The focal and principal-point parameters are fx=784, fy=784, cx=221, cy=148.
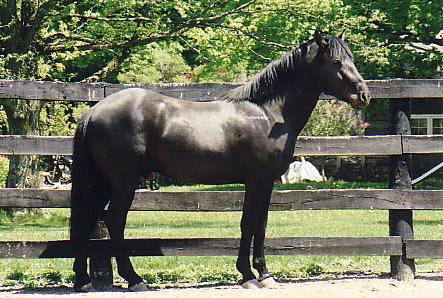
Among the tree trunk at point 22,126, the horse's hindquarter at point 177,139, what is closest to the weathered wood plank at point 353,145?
the horse's hindquarter at point 177,139

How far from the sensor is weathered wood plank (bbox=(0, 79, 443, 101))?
7.26 m

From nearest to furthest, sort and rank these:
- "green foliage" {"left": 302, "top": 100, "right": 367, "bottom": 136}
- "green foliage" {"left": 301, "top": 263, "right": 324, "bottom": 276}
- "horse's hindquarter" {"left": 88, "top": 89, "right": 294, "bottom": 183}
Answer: "horse's hindquarter" {"left": 88, "top": 89, "right": 294, "bottom": 183}, "green foliage" {"left": 301, "top": 263, "right": 324, "bottom": 276}, "green foliage" {"left": 302, "top": 100, "right": 367, "bottom": 136}

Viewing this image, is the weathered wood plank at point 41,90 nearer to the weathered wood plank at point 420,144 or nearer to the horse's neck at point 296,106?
the horse's neck at point 296,106

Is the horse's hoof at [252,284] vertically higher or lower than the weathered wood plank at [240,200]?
lower

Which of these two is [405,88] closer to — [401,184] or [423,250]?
[401,184]

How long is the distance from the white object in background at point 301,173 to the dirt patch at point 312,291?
19.5 metres

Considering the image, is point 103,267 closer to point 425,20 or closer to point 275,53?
point 275,53

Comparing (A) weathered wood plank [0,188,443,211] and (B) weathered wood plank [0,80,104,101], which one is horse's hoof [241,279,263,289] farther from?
(B) weathered wood plank [0,80,104,101]

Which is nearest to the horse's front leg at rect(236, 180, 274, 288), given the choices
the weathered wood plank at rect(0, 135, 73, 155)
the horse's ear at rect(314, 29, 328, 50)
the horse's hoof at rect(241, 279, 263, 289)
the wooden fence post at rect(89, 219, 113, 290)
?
the horse's hoof at rect(241, 279, 263, 289)

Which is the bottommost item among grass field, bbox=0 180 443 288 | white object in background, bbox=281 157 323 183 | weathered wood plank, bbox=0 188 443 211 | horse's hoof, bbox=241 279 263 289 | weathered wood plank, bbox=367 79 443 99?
white object in background, bbox=281 157 323 183

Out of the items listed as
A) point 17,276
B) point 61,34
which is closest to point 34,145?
point 17,276

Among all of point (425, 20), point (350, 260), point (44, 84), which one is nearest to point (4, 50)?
point (44, 84)

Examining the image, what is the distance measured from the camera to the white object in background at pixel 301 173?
88.2 ft

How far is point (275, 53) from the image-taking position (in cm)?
1692
